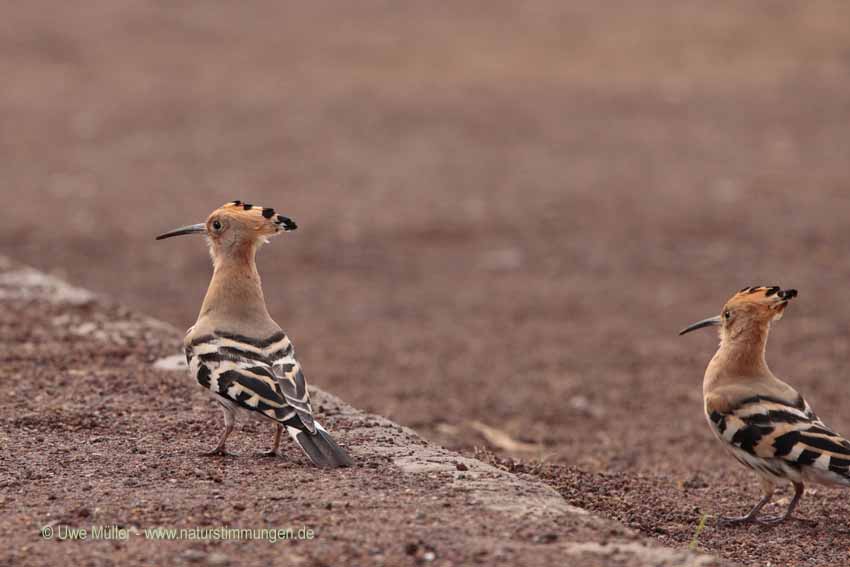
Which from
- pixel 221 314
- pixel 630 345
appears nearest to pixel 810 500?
pixel 221 314

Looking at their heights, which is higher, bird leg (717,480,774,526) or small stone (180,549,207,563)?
bird leg (717,480,774,526)

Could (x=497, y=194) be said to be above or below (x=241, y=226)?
above

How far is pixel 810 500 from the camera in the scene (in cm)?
604

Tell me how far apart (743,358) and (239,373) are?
207cm

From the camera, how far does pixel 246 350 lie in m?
5.25

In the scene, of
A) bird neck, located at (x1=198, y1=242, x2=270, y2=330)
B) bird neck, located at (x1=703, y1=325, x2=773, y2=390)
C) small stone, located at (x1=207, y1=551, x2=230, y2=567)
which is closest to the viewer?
small stone, located at (x1=207, y1=551, x2=230, y2=567)

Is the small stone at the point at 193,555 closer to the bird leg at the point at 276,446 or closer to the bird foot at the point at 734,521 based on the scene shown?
the bird leg at the point at 276,446

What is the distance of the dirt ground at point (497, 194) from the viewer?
9062 millimetres

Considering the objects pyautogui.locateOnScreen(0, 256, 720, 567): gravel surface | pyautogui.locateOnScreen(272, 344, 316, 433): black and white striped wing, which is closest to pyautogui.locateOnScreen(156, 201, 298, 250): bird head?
pyautogui.locateOnScreen(272, 344, 316, 433): black and white striped wing

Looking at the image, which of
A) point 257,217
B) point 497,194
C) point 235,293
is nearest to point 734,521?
point 235,293

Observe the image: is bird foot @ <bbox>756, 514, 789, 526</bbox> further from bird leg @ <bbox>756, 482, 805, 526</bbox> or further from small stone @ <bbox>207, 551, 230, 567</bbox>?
small stone @ <bbox>207, 551, 230, 567</bbox>

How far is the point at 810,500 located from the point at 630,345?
475cm

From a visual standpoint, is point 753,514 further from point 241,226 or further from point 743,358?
point 241,226

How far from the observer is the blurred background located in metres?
10.1
